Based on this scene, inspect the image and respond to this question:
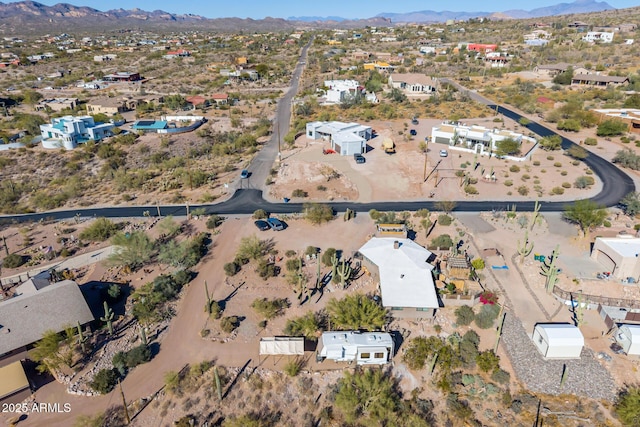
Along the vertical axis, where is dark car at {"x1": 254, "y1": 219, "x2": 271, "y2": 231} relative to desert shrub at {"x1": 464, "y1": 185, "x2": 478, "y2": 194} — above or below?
below

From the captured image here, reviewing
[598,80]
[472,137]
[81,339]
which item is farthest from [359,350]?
[598,80]

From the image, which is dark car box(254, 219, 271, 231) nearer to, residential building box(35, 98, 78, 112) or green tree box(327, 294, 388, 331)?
green tree box(327, 294, 388, 331)

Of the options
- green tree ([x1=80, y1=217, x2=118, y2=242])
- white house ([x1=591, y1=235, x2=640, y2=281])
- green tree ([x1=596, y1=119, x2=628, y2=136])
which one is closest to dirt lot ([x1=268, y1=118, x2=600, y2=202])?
green tree ([x1=596, y1=119, x2=628, y2=136])

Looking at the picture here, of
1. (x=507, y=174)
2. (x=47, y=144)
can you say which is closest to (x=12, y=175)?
(x=47, y=144)

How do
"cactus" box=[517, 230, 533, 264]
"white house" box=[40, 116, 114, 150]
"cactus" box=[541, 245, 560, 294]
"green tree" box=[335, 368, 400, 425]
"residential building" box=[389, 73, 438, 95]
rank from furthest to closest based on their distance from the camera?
"residential building" box=[389, 73, 438, 95] < "white house" box=[40, 116, 114, 150] < "cactus" box=[517, 230, 533, 264] < "cactus" box=[541, 245, 560, 294] < "green tree" box=[335, 368, 400, 425]

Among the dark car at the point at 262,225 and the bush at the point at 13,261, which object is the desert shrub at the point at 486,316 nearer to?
the dark car at the point at 262,225

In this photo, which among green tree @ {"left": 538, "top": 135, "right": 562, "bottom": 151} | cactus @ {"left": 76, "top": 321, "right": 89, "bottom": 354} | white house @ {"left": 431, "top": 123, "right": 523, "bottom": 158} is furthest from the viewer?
green tree @ {"left": 538, "top": 135, "right": 562, "bottom": 151}

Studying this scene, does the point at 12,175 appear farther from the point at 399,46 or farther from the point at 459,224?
the point at 399,46
